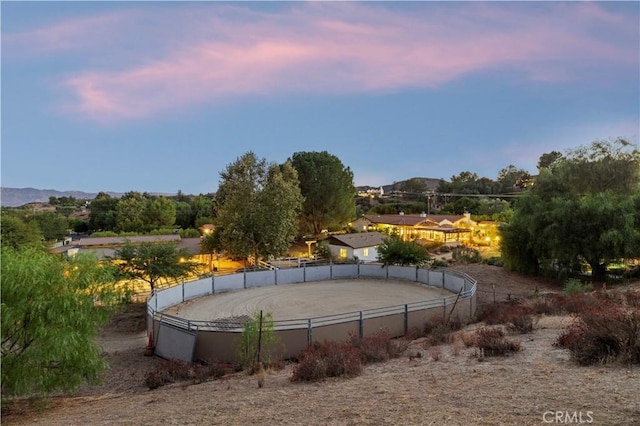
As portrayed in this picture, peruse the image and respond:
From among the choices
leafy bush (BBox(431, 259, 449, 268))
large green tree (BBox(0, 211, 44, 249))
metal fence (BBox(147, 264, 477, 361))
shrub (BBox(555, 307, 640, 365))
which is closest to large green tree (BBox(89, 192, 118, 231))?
large green tree (BBox(0, 211, 44, 249))

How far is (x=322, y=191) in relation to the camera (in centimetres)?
5419

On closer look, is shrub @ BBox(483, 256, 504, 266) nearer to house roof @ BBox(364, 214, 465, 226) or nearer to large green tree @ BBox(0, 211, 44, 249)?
house roof @ BBox(364, 214, 465, 226)

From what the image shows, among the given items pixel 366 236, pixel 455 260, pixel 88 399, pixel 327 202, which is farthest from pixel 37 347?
pixel 327 202

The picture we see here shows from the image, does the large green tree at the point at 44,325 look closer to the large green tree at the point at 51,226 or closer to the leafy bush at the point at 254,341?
the leafy bush at the point at 254,341

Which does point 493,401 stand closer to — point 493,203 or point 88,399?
point 88,399

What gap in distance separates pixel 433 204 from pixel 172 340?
95412mm

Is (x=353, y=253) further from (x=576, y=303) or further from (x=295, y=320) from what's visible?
(x=295, y=320)

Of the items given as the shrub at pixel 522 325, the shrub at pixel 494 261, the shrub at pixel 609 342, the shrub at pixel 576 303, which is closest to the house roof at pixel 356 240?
the shrub at pixel 494 261

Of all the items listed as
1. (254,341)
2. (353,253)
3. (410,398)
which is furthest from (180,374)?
(353,253)

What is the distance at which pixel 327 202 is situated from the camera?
54625 mm

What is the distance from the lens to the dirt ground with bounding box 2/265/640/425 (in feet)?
20.4

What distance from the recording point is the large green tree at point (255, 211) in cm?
3653

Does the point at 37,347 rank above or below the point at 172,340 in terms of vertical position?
above

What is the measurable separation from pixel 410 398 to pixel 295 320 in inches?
325
